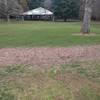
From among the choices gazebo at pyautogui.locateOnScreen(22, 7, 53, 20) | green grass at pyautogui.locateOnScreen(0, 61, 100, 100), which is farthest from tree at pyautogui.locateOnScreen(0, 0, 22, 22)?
green grass at pyautogui.locateOnScreen(0, 61, 100, 100)

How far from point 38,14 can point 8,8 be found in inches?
432

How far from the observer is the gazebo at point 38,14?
7094 cm

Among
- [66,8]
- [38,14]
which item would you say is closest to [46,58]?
[66,8]

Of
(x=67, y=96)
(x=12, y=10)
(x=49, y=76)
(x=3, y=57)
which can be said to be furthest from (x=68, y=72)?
(x=12, y=10)

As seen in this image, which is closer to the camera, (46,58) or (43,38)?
(46,58)

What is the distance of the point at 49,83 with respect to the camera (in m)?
7.99

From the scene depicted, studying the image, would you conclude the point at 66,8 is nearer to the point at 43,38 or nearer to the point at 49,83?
the point at 43,38

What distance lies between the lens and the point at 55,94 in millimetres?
7328

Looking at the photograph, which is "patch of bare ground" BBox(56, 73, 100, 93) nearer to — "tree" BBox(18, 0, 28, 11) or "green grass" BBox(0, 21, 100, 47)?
"green grass" BBox(0, 21, 100, 47)

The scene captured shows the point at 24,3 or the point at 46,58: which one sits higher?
the point at 46,58

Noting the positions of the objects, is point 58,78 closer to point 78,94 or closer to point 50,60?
point 78,94

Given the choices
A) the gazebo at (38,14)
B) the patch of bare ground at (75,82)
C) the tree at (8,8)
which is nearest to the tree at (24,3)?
the gazebo at (38,14)

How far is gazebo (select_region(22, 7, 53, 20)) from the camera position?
2793 inches

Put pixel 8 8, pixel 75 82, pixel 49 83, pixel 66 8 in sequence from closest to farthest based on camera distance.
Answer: pixel 49 83
pixel 75 82
pixel 8 8
pixel 66 8
